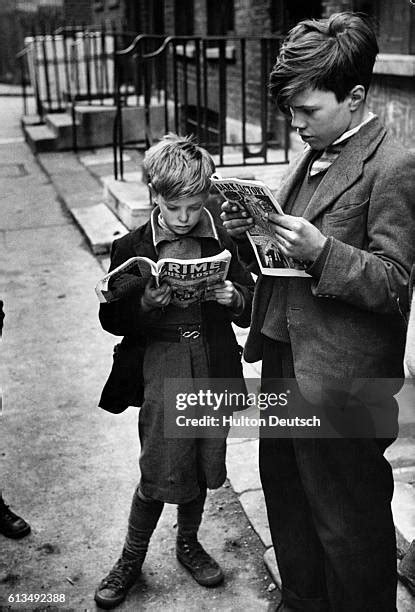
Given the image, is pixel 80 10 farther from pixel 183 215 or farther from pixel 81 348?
pixel 183 215

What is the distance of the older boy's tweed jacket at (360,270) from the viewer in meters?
1.85

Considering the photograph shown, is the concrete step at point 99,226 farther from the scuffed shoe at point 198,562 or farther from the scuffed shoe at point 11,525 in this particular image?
the scuffed shoe at point 198,562

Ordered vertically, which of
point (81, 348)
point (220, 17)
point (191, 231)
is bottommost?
point (81, 348)

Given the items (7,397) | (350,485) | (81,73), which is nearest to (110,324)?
(350,485)

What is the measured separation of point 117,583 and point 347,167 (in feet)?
5.23

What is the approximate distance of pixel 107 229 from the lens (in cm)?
679

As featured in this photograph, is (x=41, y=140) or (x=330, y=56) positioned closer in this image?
(x=330, y=56)

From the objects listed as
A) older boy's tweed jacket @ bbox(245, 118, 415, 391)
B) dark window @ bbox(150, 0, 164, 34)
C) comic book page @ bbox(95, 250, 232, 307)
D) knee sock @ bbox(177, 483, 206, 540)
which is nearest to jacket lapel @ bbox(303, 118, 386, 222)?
older boy's tweed jacket @ bbox(245, 118, 415, 391)

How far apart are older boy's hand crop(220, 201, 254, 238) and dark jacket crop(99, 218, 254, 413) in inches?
12.1

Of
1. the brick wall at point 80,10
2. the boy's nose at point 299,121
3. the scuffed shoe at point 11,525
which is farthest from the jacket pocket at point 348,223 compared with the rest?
the brick wall at point 80,10

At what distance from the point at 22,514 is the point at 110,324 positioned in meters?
1.09

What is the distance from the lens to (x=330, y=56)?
1832 mm

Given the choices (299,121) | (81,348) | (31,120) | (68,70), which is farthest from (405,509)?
(31,120)

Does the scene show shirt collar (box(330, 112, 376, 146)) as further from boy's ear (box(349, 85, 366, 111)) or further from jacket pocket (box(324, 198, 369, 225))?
jacket pocket (box(324, 198, 369, 225))
